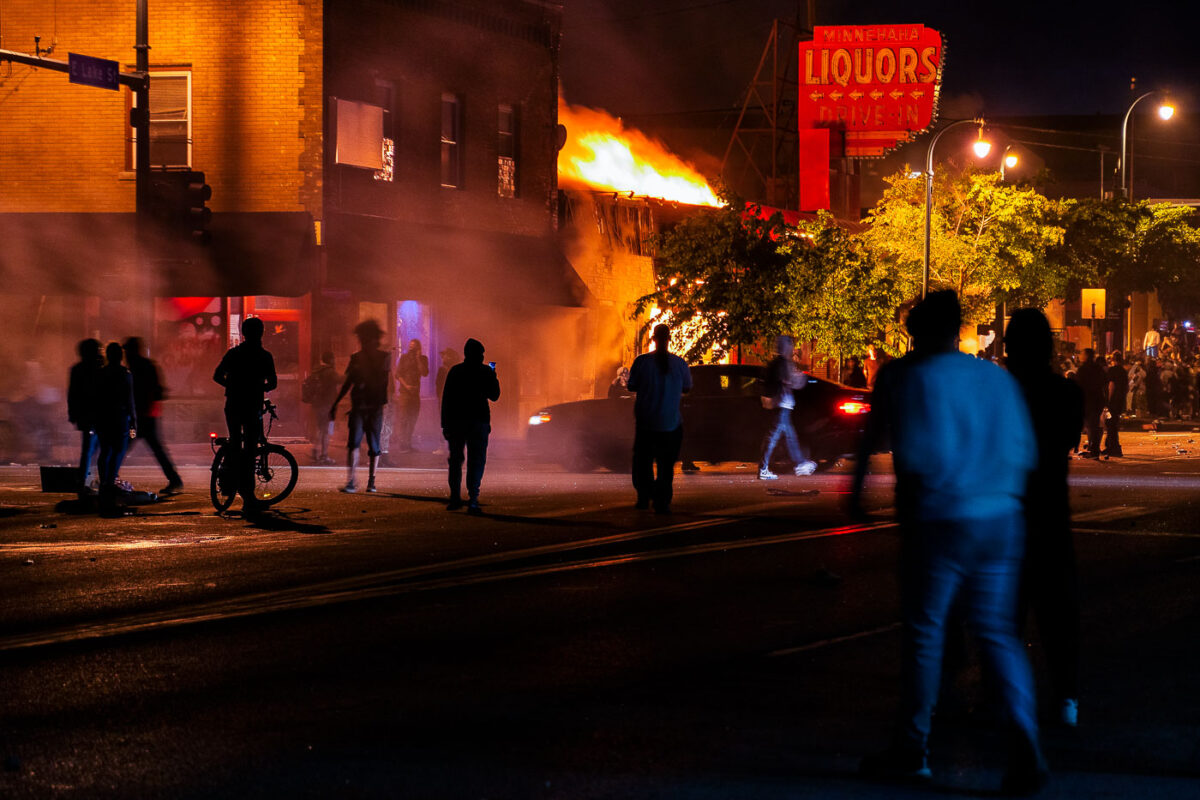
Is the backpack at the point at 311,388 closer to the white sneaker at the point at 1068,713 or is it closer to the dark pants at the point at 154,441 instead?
the dark pants at the point at 154,441

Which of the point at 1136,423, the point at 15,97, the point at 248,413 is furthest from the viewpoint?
the point at 1136,423

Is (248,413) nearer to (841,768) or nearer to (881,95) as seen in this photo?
(841,768)

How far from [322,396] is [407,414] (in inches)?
111

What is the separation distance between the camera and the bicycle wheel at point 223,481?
51.1ft

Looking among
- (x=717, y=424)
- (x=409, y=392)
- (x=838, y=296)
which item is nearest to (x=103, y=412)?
(x=717, y=424)

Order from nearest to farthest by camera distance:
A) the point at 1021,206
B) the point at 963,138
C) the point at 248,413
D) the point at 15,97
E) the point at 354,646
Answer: the point at 354,646 < the point at 248,413 < the point at 15,97 < the point at 1021,206 < the point at 963,138

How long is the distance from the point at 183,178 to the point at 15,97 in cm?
745

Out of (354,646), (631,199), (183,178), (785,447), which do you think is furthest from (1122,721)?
(631,199)

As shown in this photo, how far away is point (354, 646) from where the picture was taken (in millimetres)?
8445

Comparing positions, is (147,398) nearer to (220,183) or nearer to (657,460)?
(657,460)

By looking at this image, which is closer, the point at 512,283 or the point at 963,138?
the point at 512,283

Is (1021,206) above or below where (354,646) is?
above

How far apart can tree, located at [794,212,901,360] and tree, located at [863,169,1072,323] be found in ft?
33.8

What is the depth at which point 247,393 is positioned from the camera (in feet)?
50.8
